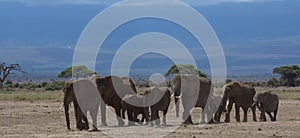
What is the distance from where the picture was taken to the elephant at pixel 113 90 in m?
28.0

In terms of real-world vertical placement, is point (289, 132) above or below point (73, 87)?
below

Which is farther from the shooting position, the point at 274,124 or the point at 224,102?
the point at 224,102

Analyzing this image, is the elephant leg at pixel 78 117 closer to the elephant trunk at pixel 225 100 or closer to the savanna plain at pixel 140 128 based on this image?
the savanna plain at pixel 140 128

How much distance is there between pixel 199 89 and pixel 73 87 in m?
6.20

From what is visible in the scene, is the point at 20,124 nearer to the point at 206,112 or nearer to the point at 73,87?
the point at 73,87

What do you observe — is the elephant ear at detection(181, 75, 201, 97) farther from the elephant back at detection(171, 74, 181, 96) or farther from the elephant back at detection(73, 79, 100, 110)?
the elephant back at detection(73, 79, 100, 110)

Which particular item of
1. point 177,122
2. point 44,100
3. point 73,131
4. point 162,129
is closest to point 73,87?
point 73,131

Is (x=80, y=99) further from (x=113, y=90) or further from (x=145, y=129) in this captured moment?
(x=113, y=90)

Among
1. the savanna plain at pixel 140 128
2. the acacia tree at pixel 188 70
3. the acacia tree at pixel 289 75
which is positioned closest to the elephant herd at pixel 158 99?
the savanna plain at pixel 140 128

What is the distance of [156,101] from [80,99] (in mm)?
3408

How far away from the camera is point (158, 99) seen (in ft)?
91.4

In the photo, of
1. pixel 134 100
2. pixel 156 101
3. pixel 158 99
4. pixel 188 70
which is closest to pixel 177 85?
pixel 158 99

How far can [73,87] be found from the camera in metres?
25.3

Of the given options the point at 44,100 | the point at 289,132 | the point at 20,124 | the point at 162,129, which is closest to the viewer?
the point at 289,132
